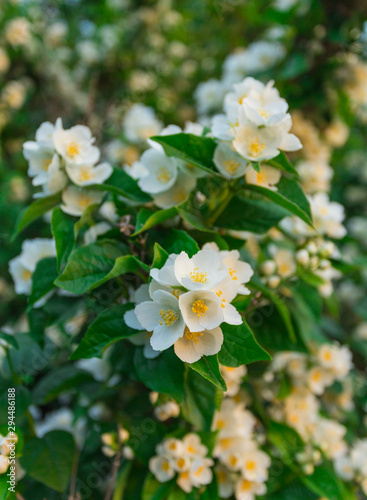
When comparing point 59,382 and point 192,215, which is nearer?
point 192,215

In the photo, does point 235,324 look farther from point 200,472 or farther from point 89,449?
point 89,449

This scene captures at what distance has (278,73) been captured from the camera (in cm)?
191

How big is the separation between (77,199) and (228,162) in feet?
1.29

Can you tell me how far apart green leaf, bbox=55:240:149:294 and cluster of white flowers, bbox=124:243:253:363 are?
90 millimetres

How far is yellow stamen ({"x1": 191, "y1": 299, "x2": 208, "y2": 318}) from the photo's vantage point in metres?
0.74

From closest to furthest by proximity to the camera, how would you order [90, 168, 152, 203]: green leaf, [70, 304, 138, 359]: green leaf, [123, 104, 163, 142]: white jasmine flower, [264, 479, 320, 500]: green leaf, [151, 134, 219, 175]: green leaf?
[70, 304, 138, 359]: green leaf, [151, 134, 219, 175]: green leaf, [90, 168, 152, 203]: green leaf, [264, 479, 320, 500]: green leaf, [123, 104, 163, 142]: white jasmine flower

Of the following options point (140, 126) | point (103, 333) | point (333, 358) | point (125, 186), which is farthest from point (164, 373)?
point (140, 126)

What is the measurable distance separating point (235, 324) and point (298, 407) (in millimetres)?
881

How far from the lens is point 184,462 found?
1082mm

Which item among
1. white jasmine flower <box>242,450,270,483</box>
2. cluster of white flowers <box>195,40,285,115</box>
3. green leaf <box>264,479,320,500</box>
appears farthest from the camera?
cluster of white flowers <box>195,40,285,115</box>

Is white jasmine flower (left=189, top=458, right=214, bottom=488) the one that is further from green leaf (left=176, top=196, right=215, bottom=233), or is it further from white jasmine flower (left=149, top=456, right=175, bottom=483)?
green leaf (left=176, top=196, right=215, bottom=233)

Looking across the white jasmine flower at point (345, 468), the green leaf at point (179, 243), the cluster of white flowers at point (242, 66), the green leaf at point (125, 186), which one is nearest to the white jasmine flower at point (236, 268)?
the green leaf at point (179, 243)

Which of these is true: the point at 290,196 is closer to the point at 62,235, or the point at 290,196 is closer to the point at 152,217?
the point at 152,217

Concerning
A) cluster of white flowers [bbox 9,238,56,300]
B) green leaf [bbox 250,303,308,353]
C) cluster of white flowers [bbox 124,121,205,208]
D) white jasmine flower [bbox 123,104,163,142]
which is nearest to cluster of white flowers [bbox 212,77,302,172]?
cluster of white flowers [bbox 124,121,205,208]
